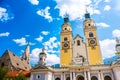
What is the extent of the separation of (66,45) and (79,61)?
516 inches

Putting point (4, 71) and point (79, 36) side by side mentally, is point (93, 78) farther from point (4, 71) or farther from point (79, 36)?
point (4, 71)

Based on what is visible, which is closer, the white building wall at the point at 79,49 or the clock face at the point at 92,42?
the white building wall at the point at 79,49

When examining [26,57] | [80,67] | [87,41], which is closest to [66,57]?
[87,41]

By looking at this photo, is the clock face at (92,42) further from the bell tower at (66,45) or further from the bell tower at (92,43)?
the bell tower at (66,45)

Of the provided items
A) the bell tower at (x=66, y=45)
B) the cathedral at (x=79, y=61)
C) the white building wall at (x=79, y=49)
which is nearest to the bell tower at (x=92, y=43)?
the cathedral at (x=79, y=61)

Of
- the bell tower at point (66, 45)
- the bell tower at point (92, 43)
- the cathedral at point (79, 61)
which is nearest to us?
the cathedral at point (79, 61)

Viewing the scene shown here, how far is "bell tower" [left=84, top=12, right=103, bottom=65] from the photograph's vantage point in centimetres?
4885

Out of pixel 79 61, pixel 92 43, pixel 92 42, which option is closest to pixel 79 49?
pixel 92 43

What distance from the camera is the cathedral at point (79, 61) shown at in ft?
125

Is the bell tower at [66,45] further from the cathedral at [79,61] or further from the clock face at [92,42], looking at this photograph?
the clock face at [92,42]

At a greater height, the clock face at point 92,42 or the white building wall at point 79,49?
the clock face at point 92,42

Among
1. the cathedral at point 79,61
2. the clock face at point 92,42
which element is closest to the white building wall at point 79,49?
the cathedral at point 79,61

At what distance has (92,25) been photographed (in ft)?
180

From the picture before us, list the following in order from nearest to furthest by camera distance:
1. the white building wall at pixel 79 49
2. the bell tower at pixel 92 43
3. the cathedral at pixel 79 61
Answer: the cathedral at pixel 79 61 < the bell tower at pixel 92 43 < the white building wall at pixel 79 49
